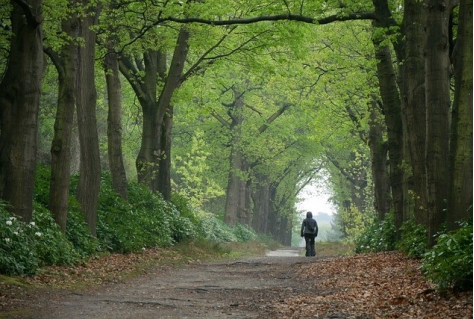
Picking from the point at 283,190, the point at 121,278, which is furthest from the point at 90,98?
the point at 283,190

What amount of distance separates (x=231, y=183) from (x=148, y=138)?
18.6 m

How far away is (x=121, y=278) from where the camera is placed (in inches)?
548

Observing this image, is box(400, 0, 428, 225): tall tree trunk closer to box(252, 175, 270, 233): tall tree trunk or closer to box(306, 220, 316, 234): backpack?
box(306, 220, 316, 234): backpack

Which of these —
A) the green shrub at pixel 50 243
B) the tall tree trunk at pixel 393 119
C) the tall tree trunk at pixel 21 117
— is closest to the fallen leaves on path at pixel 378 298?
the tall tree trunk at pixel 393 119

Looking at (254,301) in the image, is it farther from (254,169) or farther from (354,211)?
(254,169)

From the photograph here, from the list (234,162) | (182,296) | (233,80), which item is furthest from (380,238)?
(234,162)

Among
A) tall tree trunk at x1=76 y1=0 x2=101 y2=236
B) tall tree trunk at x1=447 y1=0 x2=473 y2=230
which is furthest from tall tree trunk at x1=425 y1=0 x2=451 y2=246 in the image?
tall tree trunk at x1=76 y1=0 x2=101 y2=236

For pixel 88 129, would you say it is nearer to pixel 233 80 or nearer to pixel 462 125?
pixel 462 125

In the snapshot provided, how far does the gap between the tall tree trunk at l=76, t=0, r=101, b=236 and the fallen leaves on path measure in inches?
227

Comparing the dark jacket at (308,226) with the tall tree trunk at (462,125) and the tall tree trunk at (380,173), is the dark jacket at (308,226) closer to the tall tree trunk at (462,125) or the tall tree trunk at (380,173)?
the tall tree trunk at (380,173)

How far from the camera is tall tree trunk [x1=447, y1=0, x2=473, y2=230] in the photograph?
10.4m

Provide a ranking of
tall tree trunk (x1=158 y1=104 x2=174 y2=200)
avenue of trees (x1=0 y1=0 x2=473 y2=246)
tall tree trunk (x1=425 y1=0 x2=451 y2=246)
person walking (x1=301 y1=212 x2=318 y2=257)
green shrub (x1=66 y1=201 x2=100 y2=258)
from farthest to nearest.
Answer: person walking (x1=301 y1=212 x2=318 y2=257) < tall tree trunk (x1=158 y1=104 x2=174 y2=200) < green shrub (x1=66 y1=201 x2=100 y2=258) < avenue of trees (x1=0 y1=0 x2=473 y2=246) < tall tree trunk (x1=425 y1=0 x2=451 y2=246)

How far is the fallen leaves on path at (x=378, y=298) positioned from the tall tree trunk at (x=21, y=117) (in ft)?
17.8

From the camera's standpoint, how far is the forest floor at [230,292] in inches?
350
